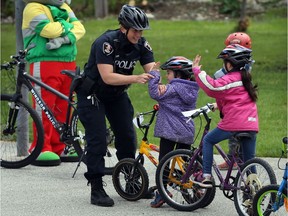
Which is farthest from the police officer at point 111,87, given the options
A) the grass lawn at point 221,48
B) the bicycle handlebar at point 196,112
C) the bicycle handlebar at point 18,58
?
the grass lawn at point 221,48

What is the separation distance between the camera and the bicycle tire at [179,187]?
7.29 m

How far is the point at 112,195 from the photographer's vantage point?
26.4ft

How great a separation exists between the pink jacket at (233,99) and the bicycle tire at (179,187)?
48cm

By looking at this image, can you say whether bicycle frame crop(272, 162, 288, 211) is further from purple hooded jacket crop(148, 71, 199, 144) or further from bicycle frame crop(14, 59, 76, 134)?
bicycle frame crop(14, 59, 76, 134)

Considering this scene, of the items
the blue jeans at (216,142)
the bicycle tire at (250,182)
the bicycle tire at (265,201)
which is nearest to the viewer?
the bicycle tire at (265,201)

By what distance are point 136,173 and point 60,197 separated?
29.8 inches

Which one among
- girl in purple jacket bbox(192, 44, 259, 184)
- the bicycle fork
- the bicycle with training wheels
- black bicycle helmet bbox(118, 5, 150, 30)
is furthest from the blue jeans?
the bicycle fork

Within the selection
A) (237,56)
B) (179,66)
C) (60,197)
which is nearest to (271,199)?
(237,56)

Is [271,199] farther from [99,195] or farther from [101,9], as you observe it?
[101,9]

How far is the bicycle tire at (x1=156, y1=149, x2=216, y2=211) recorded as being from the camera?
7.29 metres

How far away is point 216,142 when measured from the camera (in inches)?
281

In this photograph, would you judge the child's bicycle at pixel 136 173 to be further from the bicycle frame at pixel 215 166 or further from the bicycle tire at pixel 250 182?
the bicycle tire at pixel 250 182

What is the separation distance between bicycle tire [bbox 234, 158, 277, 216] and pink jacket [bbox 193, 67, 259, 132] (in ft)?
0.99

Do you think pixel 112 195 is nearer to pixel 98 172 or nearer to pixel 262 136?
pixel 98 172
